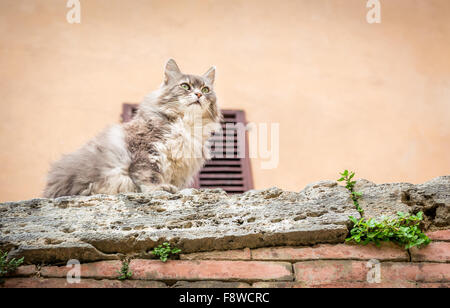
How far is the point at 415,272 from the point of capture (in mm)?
2041

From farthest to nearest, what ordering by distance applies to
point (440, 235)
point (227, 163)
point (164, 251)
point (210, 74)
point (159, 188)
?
point (227, 163)
point (210, 74)
point (159, 188)
point (440, 235)
point (164, 251)

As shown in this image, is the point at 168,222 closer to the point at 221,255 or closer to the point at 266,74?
the point at 221,255

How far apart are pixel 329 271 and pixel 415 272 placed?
14.4 inches

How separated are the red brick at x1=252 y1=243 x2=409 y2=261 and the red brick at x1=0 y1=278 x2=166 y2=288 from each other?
478 mm

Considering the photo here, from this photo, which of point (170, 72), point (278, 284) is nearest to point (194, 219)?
point (278, 284)

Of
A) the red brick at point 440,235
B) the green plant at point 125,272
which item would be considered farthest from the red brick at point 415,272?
the green plant at point 125,272

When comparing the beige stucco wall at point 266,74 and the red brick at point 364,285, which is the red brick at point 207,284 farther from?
the beige stucco wall at point 266,74

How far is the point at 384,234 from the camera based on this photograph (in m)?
2.12

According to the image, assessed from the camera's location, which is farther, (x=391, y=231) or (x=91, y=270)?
(x=391, y=231)

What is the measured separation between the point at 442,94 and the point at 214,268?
4.04 m

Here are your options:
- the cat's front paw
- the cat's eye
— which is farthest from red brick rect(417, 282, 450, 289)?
the cat's eye

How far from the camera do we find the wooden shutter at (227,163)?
14.1 ft

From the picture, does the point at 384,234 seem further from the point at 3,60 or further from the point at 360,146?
the point at 3,60
